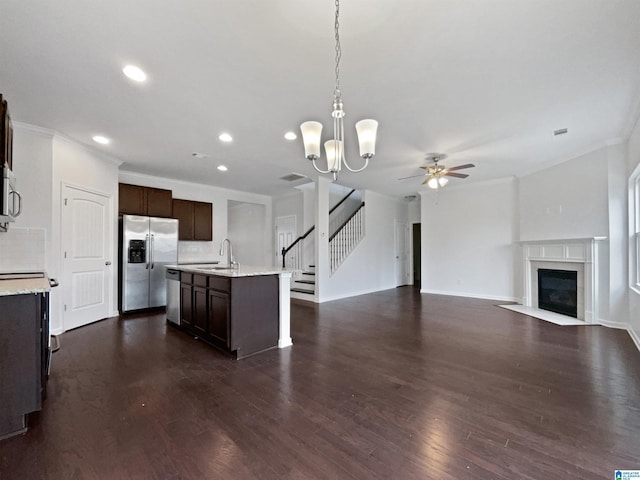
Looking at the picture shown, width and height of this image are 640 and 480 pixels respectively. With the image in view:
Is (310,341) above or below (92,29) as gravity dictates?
below

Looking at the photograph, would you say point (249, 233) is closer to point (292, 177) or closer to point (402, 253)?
point (292, 177)

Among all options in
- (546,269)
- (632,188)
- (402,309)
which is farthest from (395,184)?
(632,188)

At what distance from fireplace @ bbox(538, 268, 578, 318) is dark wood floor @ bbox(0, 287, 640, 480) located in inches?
47.1

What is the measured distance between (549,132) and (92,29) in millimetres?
5055

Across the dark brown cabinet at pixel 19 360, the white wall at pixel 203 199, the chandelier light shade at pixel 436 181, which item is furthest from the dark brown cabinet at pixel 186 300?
the chandelier light shade at pixel 436 181

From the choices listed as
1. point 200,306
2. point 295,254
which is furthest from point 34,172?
point 295,254

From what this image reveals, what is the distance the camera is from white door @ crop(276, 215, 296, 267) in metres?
8.17

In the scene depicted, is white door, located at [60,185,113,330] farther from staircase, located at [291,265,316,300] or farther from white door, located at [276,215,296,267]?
white door, located at [276,215,296,267]

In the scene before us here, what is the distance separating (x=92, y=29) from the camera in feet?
6.45

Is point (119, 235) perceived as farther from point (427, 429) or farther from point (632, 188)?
point (632, 188)

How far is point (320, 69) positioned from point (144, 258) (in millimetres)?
4751

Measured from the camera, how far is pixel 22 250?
3.60 meters

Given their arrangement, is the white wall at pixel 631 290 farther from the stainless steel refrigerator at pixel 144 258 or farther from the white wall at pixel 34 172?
the white wall at pixel 34 172

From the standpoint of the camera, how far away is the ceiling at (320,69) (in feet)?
6.04
